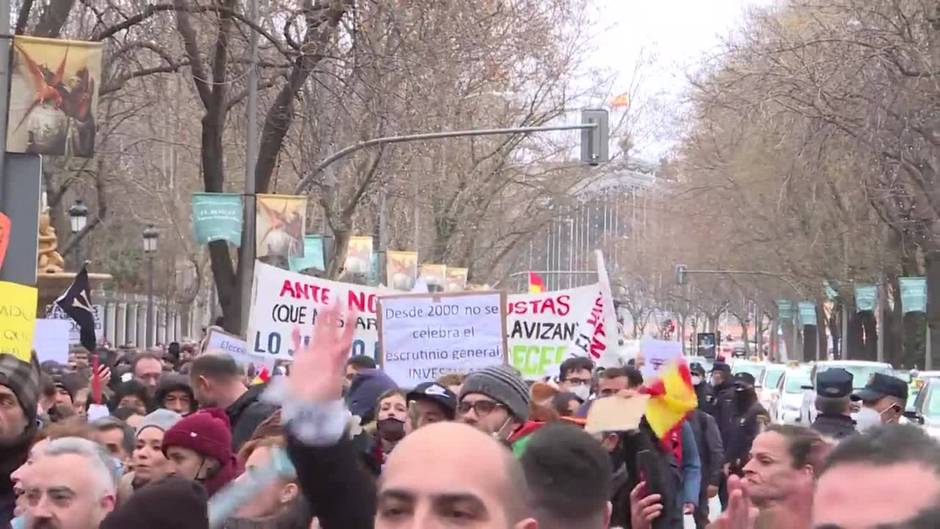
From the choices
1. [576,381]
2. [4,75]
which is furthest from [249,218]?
[576,381]

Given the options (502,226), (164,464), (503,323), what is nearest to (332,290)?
(503,323)

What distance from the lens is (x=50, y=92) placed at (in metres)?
14.4

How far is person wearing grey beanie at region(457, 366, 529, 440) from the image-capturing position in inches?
288

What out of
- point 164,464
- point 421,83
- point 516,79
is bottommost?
point 164,464

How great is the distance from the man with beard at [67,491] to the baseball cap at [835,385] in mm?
5786

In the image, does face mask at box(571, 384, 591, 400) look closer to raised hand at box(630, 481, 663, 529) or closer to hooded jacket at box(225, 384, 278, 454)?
hooded jacket at box(225, 384, 278, 454)

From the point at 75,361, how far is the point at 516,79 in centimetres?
2758

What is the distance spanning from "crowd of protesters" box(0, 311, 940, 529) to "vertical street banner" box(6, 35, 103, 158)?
413cm

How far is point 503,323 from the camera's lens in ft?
39.1

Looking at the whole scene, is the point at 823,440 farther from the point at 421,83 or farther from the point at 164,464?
the point at 421,83

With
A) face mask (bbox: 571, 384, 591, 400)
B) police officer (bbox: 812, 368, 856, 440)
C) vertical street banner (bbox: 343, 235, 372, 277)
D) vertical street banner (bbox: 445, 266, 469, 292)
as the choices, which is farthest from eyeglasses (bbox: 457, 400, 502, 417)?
vertical street banner (bbox: 445, 266, 469, 292)

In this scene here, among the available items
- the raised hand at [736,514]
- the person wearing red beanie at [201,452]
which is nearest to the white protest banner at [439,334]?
the person wearing red beanie at [201,452]

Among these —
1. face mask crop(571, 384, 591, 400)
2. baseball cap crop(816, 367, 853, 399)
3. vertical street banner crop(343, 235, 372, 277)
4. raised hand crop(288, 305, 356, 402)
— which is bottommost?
face mask crop(571, 384, 591, 400)

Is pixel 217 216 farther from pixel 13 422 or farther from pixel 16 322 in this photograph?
pixel 13 422
